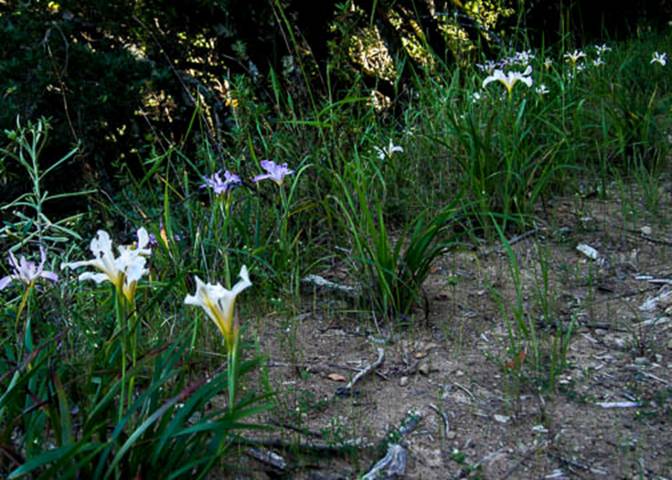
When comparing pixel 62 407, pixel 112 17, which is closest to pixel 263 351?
pixel 62 407

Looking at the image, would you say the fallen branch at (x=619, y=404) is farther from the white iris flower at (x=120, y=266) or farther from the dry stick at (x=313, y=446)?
the white iris flower at (x=120, y=266)

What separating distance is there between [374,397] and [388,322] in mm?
455

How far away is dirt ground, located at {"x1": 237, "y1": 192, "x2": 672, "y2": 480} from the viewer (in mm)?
1908

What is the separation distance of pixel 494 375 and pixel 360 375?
0.41 m

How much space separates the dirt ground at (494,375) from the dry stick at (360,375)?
0.02m

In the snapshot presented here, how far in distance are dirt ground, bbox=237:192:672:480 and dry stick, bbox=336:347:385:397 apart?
21 mm

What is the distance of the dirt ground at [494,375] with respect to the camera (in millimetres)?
1908

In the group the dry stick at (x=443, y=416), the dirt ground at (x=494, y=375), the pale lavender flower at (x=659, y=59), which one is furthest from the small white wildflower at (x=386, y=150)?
the pale lavender flower at (x=659, y=59)

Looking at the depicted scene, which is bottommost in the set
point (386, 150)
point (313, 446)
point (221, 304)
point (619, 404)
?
point (619, 404)

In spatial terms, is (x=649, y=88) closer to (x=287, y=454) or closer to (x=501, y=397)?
(x=501, y=397)

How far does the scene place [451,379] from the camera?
229cm

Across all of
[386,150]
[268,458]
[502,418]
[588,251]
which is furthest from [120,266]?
[386,150]

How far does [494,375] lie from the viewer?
2303mm

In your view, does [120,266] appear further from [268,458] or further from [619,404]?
[619,404]
